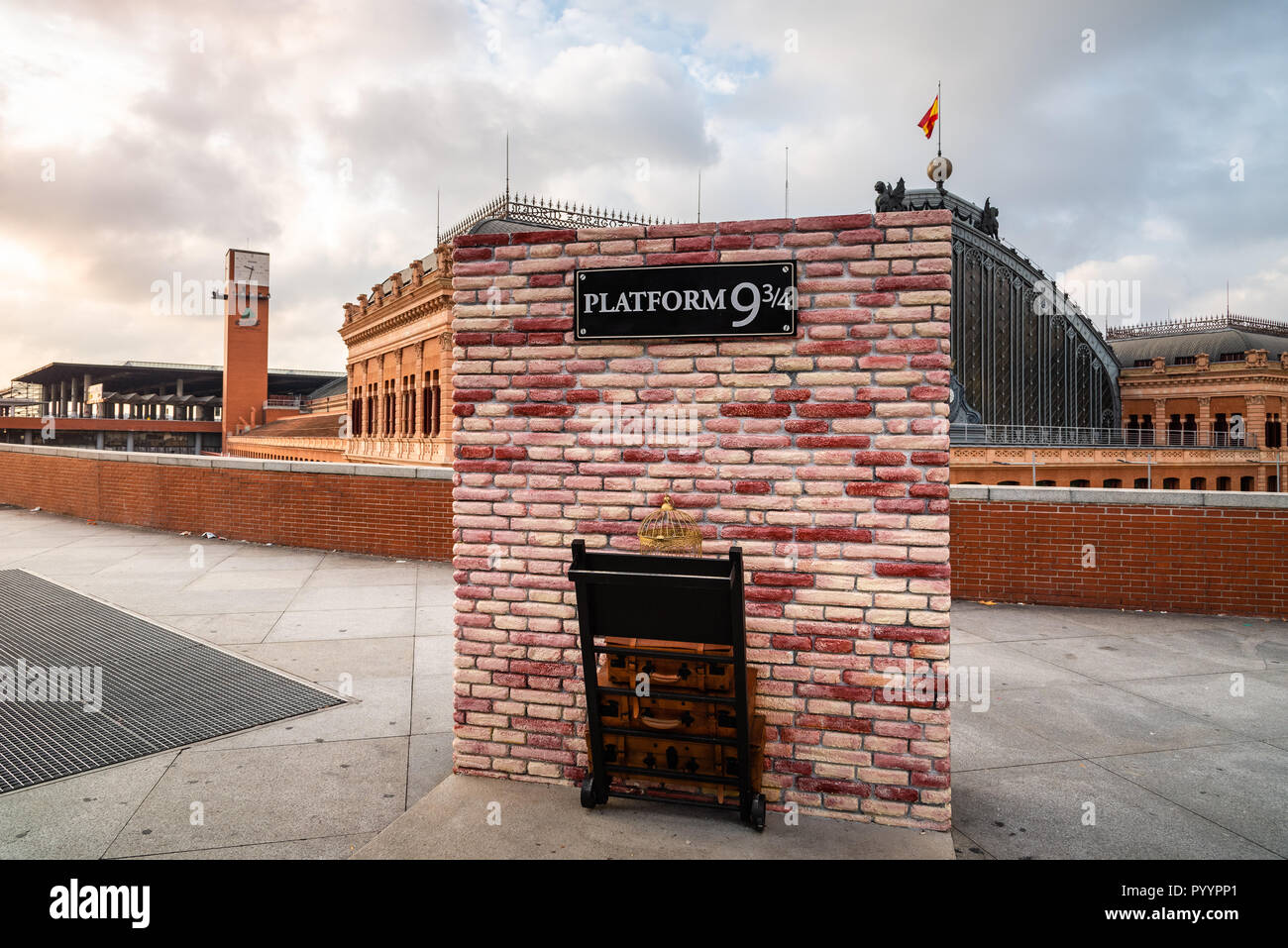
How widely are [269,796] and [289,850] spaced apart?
667mm

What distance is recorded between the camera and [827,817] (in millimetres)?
3750

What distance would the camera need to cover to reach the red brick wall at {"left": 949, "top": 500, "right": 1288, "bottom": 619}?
8.71 metres

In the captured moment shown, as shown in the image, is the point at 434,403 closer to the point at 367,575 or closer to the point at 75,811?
the point at 367,575

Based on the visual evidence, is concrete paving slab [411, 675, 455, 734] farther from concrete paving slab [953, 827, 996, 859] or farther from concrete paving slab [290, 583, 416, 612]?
concrete paving slab [953, 827, 996, 859]

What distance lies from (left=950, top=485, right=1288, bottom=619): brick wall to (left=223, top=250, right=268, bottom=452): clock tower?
253ft

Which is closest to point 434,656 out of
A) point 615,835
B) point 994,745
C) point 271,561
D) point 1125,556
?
point 615,835

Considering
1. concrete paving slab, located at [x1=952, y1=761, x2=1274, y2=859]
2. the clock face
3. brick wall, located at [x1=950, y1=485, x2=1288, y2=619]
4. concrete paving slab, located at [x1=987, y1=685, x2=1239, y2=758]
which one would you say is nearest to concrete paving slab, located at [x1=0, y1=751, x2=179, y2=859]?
concrete paving slab, located at [x1=952, y1=761, x2=1274, y2=859]

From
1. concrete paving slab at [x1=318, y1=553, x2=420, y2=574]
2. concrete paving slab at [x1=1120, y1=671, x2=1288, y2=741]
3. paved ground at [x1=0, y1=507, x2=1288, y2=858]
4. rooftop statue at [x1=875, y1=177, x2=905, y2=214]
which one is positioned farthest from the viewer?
rooftop statue at [x1=875, y1=177, x2=905, y2=214]

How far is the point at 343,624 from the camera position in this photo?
313 inches

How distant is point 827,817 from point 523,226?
36242 mm

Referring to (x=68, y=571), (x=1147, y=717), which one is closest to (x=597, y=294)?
(x=1147, y=717)

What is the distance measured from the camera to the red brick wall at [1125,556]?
871cm

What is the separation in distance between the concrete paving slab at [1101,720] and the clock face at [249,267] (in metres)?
82.0
